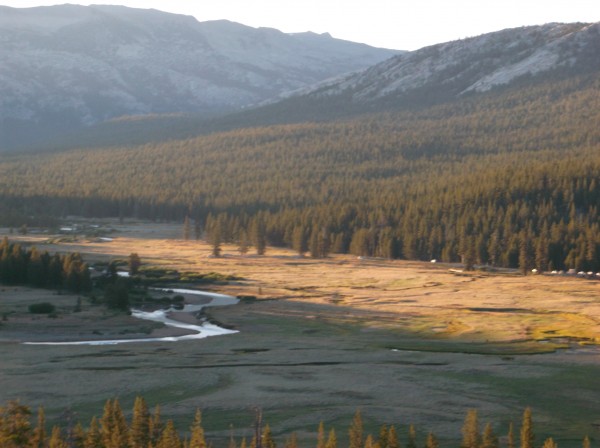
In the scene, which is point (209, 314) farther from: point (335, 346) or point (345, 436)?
point (345, 436)

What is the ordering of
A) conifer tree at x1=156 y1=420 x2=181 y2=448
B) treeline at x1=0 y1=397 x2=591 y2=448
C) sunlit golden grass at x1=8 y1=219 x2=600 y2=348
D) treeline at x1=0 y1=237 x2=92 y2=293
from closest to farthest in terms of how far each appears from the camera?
conifer tree at x1=156 y1=420 x2=181 y2=448
treeline at x1=0 y1=397 x2=591 y2=448
sunlit golden grass at x1=8 y1=219 x2=600 y2=348
treeline at x1=0 y1=237 x2=92 y2=293

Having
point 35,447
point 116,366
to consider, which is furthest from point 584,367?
point 35,447

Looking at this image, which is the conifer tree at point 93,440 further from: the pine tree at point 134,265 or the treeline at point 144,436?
the pine tree at point 134,265

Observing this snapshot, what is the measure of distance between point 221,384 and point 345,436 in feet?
51.1

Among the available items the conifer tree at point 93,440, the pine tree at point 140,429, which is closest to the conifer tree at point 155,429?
the pine tree at point 140,429

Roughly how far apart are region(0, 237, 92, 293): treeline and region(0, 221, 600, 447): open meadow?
13.5 ft

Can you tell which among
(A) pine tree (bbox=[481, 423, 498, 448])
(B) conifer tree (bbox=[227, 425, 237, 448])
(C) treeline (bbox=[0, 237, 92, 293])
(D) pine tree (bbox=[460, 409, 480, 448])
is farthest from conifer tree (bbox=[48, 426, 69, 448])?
(C) treeline (bbox=[0, 237, 92, 293])

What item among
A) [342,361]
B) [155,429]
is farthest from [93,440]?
[342,361]

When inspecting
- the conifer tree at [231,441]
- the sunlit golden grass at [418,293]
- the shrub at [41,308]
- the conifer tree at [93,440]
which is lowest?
the conifer tree at [231,441]

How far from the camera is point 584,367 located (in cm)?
7975

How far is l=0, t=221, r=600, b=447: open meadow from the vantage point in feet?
213

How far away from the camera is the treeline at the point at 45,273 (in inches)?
5079

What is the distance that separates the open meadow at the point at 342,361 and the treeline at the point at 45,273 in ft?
13.5

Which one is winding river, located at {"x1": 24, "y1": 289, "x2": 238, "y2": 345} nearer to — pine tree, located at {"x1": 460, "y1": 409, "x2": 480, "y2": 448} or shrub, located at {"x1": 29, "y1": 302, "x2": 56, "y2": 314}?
shrub, located at {"x1": 29, "y1": 302, "x2": 56, "y2": 314}
